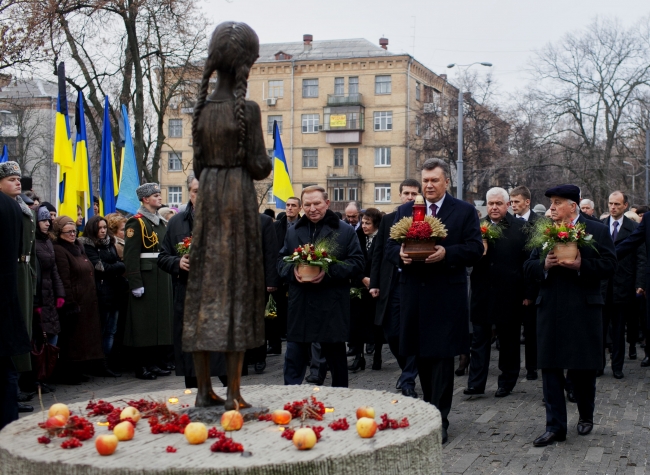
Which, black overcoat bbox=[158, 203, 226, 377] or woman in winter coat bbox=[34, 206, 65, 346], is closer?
black overcoat bbox=[158, 203, 226, 377]

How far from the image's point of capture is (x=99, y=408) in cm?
581

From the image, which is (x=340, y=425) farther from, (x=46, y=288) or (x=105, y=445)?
(x=46, y=288)

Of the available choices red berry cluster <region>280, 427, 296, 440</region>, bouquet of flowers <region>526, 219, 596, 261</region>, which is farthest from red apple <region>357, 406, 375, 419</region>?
bouquet of flowers <region>526, 219, 596, 261</region>

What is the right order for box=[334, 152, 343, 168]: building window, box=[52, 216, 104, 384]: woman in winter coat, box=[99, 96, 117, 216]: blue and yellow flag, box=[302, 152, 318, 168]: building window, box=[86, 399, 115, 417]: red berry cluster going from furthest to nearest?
box=[302, 152, 318, 168]: building window → box=[334, 152, 343, 168]: building window → box=[99, 96, 117, 216]: blue and yellow flag → box=[52, 216, 104, 384]: woman in winter coat → box=[86, 399, 115, 417]: red berry cluster

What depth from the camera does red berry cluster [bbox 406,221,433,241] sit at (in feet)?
23.0

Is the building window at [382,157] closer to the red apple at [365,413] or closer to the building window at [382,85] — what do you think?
the building window at [382,85]

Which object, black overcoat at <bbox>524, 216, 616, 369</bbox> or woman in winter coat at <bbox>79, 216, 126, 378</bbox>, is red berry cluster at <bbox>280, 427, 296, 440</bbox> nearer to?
black overcoat at <bbox>524, 216, 616, 369</bbox>

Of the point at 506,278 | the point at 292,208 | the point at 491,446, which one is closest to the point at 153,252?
the point at 292,208

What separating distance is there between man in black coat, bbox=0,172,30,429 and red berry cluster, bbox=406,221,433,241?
10.9 feet

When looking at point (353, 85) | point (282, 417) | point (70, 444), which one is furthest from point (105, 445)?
point (353, 85)

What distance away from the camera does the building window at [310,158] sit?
67438 millimetres

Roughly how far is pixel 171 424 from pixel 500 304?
225 inches

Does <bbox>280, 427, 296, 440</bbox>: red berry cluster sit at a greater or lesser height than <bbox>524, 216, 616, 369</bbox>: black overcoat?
lesser

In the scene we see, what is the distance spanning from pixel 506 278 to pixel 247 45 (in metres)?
5.66
